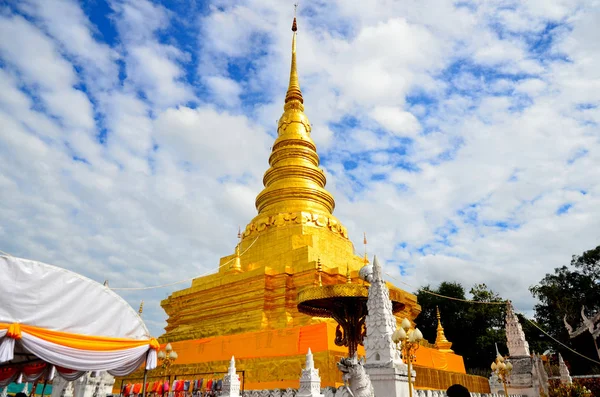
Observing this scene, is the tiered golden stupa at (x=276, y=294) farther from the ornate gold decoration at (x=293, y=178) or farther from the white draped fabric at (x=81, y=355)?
the white draped fabric at (x=81, y=355)

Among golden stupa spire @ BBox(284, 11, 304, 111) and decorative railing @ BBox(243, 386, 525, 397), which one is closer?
decorative railing @ BBox(243, 386, 525, 397)

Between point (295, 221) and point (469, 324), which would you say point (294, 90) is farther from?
point (469, 324)

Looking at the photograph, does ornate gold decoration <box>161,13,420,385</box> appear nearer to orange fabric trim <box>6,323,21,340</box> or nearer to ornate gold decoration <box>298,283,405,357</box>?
ornate gold decoration <box>298,283,405,357</box>

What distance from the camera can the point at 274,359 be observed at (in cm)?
1467

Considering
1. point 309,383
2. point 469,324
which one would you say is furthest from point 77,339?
point 469,324

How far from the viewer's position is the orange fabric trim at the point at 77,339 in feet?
13.5

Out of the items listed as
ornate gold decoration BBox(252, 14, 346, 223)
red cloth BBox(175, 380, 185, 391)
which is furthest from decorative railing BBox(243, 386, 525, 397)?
ornate gold decoration BBox(252, 14, 346, 223)

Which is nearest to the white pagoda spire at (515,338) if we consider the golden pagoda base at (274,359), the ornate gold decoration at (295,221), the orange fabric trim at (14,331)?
the golden pagoda base at (274,359)

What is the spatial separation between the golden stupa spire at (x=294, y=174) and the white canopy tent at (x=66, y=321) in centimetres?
1689

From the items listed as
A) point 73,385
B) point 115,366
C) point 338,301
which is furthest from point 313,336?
point 115,366

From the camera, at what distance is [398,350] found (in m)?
8.02

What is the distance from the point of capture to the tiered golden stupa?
14688 millimetres

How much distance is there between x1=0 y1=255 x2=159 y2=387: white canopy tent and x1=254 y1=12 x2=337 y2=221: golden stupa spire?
665 inches

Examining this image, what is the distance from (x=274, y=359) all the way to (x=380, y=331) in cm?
800
